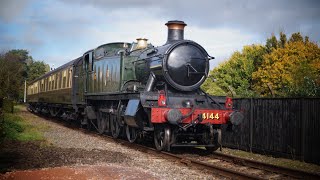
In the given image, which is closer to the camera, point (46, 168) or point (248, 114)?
point (46, 168)

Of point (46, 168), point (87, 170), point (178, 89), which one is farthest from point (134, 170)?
point (178, 89)

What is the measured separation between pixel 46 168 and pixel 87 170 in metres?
0.93

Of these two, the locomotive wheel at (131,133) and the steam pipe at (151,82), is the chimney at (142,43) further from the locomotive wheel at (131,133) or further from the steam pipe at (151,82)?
the locomotive wheel at (131,133)

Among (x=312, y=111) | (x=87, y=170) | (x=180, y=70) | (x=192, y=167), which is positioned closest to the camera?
(x=87, y=170)

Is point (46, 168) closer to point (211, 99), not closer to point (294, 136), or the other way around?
point (211, 99)

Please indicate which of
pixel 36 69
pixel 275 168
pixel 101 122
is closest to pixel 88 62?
pixel 101 122

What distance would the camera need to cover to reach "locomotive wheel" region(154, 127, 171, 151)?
1067 centimetres

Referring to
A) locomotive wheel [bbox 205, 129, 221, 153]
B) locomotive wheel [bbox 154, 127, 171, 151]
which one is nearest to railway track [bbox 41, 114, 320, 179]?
locomotive wheel [bbox 154, 127, 171, 151]

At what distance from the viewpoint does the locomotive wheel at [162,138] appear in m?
10.7

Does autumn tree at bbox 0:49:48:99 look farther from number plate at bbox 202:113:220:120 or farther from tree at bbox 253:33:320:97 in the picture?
tree at bbox 253:33:320:97

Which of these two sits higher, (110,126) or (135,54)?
(135,54)

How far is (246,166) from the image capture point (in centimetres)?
936

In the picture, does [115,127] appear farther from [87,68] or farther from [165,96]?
[165,96]

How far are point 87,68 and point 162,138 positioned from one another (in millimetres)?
7989
